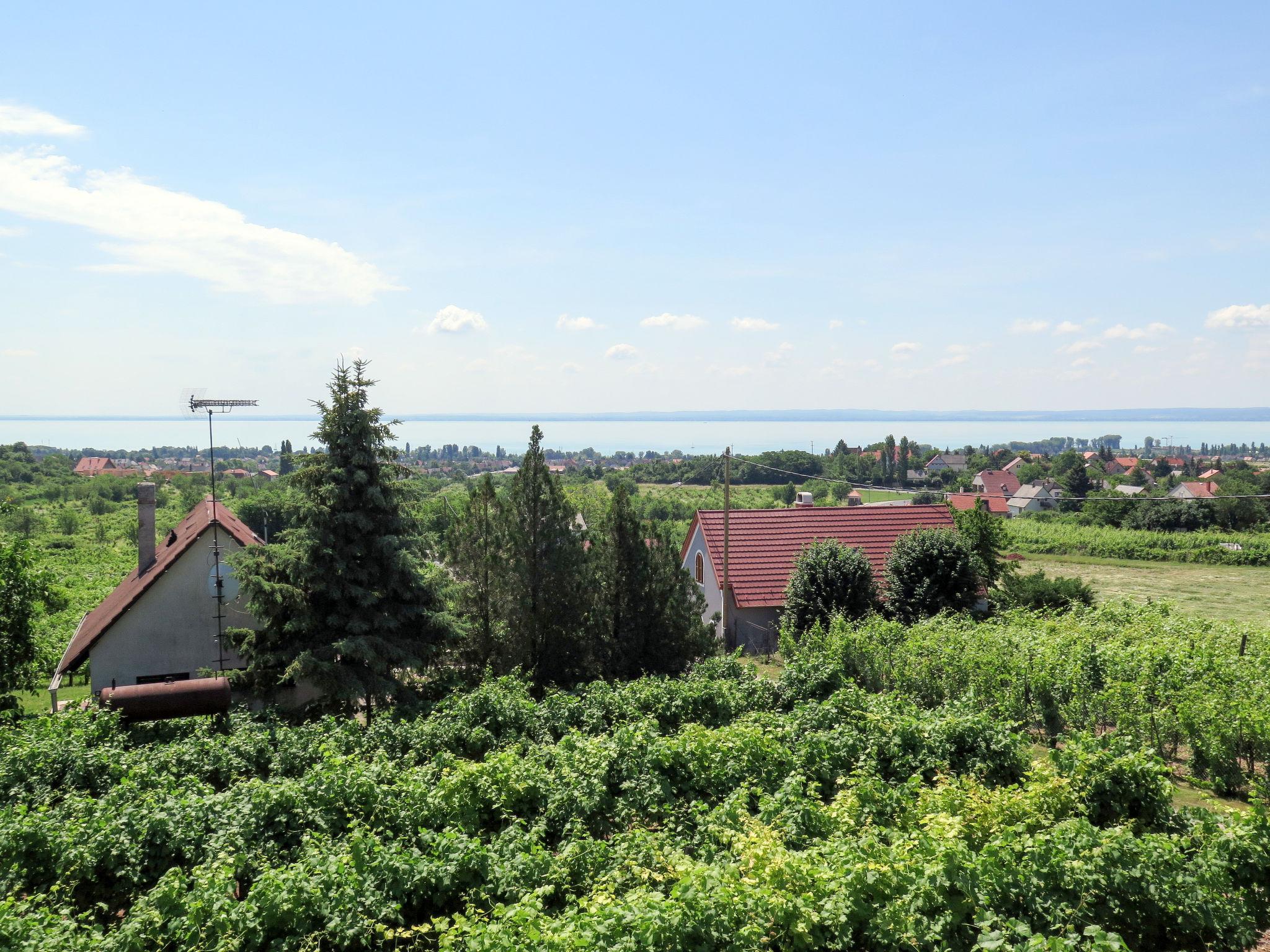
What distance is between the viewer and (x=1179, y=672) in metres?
13.5

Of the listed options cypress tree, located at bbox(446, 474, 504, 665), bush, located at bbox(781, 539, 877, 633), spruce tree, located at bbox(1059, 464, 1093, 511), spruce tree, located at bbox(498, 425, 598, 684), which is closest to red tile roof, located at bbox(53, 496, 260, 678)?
cypress tree, located at bbox(446, 474, 504, 665)

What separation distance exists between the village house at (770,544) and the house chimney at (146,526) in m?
15.9

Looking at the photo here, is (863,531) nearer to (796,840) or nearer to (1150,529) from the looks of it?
(796,840)

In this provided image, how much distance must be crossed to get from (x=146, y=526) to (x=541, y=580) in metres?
11.1

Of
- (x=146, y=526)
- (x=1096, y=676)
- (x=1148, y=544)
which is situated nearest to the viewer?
(x=1096, y=676)

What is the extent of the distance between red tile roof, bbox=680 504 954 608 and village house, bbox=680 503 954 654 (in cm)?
2

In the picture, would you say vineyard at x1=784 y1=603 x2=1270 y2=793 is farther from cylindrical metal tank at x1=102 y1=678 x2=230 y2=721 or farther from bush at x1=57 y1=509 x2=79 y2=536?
bush at x1=57 y1=509 x2=79 y2=536

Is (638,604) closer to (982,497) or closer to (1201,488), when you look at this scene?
(982,497)

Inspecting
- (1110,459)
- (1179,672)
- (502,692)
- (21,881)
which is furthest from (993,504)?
(1110,459)

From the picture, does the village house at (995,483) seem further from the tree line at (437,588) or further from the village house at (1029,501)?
the tree line at (437,588)

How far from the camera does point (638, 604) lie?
1830 centimetres

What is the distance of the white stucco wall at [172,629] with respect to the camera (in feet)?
58.3

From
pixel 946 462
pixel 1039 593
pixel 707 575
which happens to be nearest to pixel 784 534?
pixel 707 575

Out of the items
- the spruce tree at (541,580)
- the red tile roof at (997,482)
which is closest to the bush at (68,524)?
the spruce tree at (541,580)
